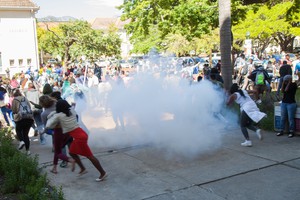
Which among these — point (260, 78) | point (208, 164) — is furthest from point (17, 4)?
point (208, 164)

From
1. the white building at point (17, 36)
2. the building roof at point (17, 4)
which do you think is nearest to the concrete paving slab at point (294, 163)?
the white building at point (17, 36)

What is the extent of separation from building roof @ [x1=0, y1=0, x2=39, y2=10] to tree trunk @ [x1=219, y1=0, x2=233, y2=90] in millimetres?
31326

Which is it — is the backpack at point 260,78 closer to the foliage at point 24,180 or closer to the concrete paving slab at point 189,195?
the concrete paving slab at point 189,195

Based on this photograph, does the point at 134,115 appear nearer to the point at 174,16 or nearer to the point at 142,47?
the point at 174,16

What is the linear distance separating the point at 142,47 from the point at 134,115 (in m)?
15.9

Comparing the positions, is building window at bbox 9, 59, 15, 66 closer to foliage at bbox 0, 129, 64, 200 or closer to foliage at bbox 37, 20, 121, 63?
foliage at bbox 37, 20, 121, 63

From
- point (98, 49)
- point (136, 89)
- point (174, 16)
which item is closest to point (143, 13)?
point (174, 16)

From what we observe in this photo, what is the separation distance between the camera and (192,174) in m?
5.96

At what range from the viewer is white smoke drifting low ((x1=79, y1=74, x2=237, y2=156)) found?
7624 millimetres

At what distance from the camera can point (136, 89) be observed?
26.6 feet

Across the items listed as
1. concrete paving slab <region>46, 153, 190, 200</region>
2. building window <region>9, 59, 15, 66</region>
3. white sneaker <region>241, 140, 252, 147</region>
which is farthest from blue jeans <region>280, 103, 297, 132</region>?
building window <region>9, 59, 15, 66</region>

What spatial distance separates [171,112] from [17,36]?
110 feet

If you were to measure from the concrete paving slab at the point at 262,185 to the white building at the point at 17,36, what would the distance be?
34.5m

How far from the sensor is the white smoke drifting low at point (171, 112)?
7624mm
